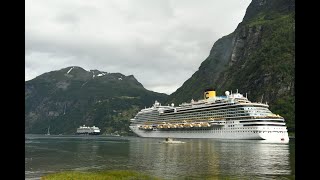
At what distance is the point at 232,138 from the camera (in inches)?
6324

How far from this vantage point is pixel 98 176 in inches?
1626
